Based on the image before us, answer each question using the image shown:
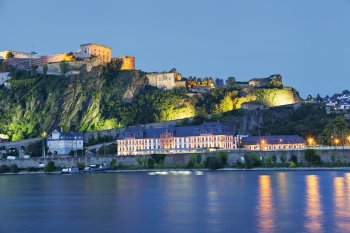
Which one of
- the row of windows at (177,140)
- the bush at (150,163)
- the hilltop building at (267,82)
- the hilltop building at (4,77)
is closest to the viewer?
the bush at (150,163)

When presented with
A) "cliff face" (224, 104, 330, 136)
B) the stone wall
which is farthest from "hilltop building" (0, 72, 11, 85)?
"cliff face" (224, 104, 330, 136)

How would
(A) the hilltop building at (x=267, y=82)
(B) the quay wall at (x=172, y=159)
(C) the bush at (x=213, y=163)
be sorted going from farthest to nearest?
(A) the hilltop building at (x=267, y=82) → (C) the bush at (x=213, y=163) → (B) the quay wall at (x=172, y=159)

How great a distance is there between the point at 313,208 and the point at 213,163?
3500cm

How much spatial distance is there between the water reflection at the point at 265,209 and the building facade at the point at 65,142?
144 ft

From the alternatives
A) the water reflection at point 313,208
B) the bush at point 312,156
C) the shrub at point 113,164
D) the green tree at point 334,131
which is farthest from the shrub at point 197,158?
the water reflection at point 313,208

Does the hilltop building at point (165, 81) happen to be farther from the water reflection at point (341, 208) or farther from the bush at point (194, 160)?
the water reflection at point (341, 208)

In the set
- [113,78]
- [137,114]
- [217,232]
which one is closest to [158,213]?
[217,232]

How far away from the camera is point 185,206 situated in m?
34.8

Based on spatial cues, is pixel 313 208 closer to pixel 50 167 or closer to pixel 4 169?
pixel 50 167

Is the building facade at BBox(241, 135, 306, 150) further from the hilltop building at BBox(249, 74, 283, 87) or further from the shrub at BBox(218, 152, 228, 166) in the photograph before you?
the hilltop building at BBox(249, 74, 283, 87)

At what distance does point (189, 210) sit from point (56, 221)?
759 cm

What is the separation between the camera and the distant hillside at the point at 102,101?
9494 cm

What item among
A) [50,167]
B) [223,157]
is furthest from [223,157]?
[50,167]

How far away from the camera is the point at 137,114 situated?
94688 millimetres
